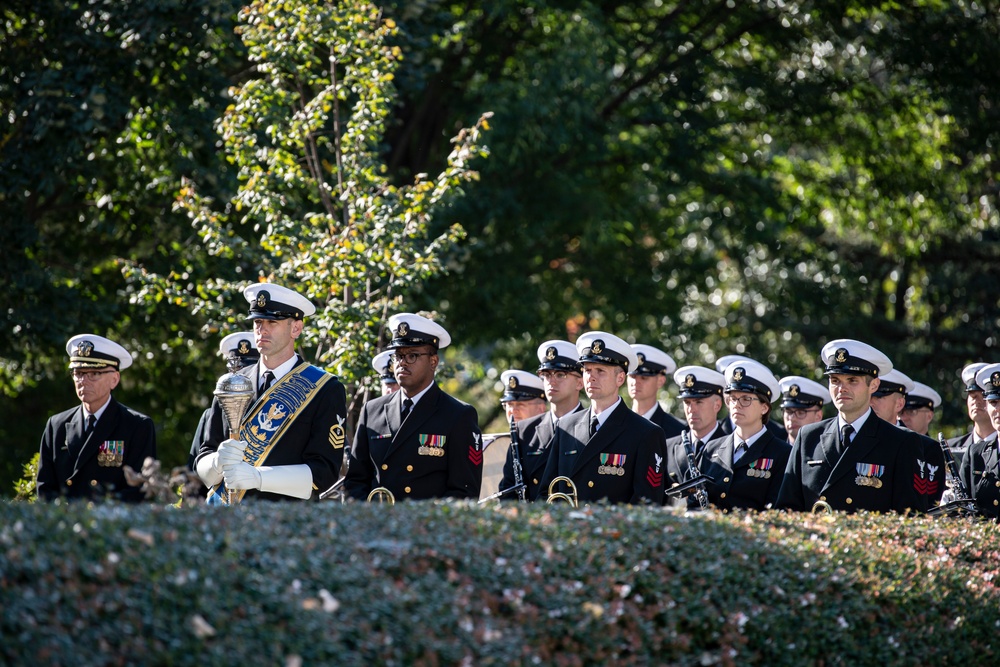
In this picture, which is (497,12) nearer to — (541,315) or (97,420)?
(541,315)

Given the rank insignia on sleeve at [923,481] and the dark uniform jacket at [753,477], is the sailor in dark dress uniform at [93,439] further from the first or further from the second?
the rank insignia on sleeve at [923,481]

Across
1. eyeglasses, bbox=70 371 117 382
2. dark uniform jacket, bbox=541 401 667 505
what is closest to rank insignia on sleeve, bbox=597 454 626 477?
dark uniform jacket, bbox=541 401 667 505

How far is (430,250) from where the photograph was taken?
35.1 feet

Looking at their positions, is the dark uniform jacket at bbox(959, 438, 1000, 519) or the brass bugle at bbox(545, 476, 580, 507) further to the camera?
the dark uniform jacket at bbox(959, 438, 1000, 519)

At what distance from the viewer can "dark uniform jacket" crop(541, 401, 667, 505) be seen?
318 inches

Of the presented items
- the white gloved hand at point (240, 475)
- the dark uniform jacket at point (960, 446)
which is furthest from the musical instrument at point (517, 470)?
the dark uniform jacket at point (960, 446)

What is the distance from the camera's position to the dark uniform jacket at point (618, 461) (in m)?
8.07

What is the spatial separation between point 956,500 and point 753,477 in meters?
2.21

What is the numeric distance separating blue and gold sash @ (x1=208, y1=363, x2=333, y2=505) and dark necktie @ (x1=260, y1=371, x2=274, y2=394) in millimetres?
87

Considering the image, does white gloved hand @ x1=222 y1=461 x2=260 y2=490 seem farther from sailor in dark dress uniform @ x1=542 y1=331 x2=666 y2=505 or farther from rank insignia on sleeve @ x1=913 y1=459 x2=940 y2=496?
rank insignia on sleeve @ x1=913 y1=459 x2=940 y2=496

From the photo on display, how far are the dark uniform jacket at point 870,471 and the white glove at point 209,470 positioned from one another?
13.1 feet

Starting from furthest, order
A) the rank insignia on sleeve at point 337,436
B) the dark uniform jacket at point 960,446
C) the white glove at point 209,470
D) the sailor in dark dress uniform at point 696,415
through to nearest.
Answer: the dark uniform jacket at point 960,446 → the sailor in dark dress uniform at point 696,415 → the rank insignia on sleeve at point 337,436 → the white glove at point 209,470

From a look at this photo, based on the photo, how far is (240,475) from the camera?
656 centimetres

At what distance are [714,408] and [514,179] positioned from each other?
706 cm
